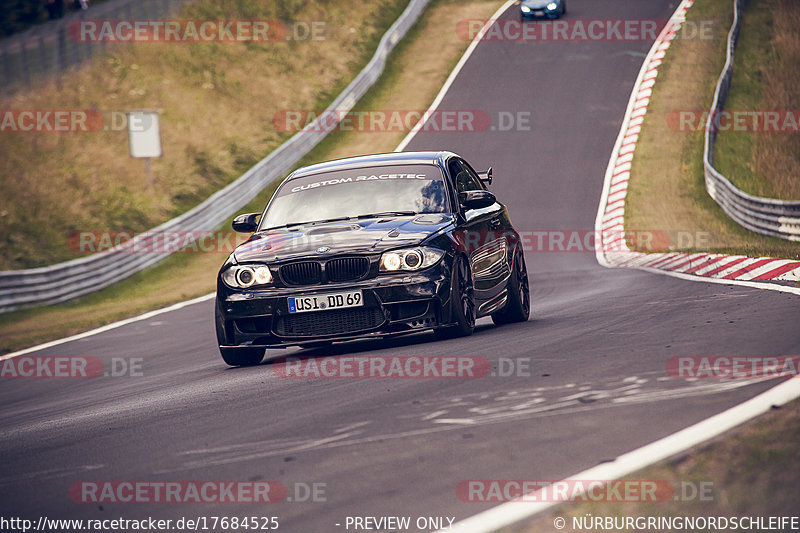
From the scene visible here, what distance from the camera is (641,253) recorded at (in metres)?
19.7

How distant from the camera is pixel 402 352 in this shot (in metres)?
7.77

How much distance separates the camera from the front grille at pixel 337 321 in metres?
7.93

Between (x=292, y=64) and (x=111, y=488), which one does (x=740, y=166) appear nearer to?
(x=292, y=64)

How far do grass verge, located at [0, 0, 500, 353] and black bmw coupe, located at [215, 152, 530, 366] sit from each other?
21.8 ft

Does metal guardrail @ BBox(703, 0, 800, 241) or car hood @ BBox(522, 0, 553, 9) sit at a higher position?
car hood @ BBox(522, 0, 553, 9)

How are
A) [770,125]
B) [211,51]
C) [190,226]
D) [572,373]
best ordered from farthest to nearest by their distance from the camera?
1. [211,51]
2. [770,125]
3. [190,226]
4. [572,373]

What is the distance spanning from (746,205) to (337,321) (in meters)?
15.3

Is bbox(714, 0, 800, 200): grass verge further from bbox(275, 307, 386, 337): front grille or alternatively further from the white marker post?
bbox(275, 307, 386, 337): front grille

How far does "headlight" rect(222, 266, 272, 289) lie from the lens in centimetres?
814

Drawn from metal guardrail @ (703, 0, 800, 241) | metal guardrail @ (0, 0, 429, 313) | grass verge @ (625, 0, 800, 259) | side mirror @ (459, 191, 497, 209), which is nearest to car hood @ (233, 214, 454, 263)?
side mirror @ (459, 191, 497, 209)

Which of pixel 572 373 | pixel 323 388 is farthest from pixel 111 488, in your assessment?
pixel 572 373

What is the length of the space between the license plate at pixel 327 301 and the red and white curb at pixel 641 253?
17.1 ft

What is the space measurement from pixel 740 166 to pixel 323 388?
79.4 feet

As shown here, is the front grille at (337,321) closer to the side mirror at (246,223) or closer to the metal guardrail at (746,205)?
the side mirror at (246,223)
